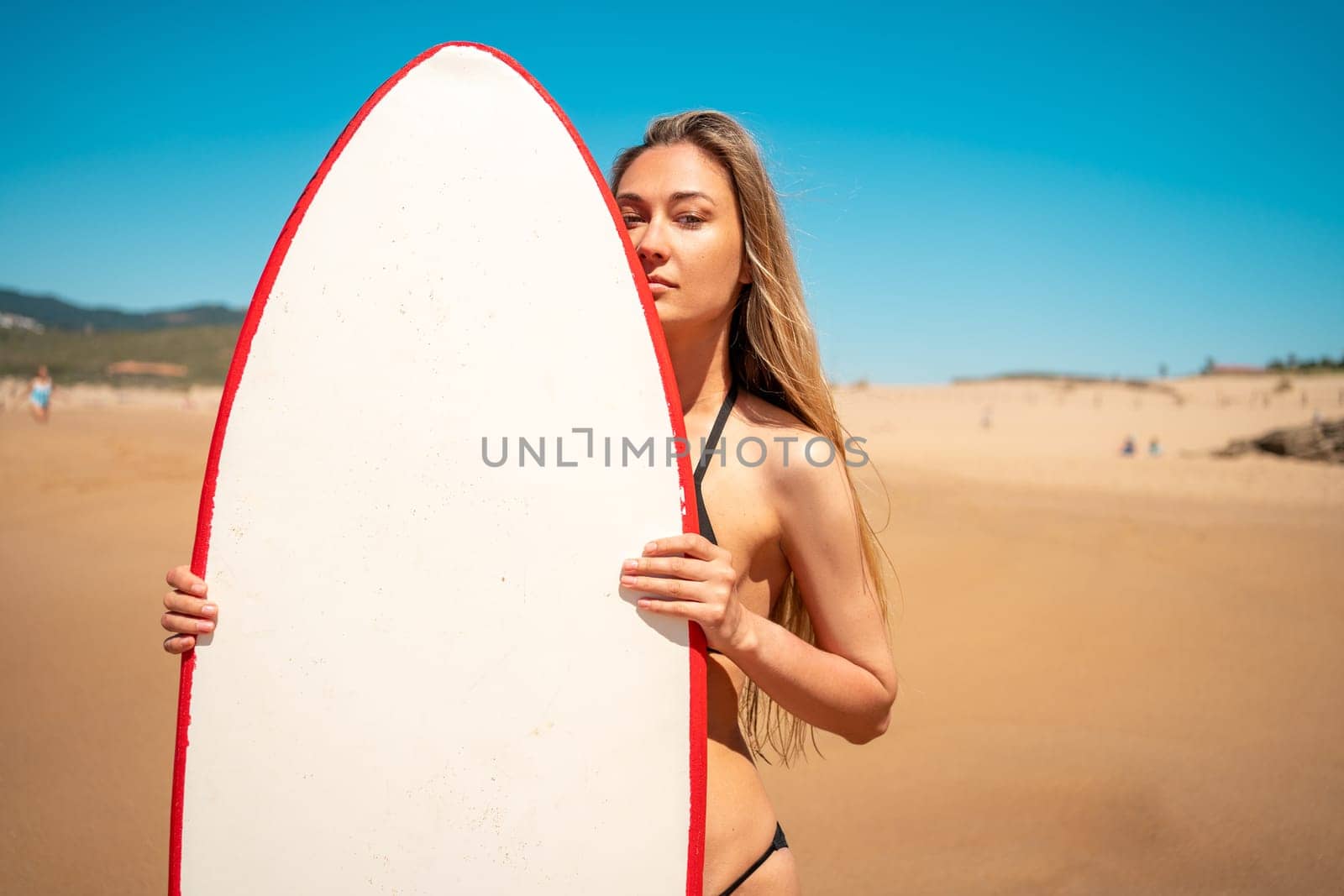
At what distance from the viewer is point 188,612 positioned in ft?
4.01

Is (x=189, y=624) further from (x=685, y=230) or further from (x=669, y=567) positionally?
(x=685, y=230)

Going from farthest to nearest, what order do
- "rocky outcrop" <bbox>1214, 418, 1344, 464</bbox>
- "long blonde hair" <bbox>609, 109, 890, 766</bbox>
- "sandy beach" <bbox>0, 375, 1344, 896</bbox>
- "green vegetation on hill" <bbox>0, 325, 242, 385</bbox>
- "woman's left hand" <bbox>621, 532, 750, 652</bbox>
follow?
"green vegetation on hill" <bbox>0, 325, 242, 385</bbox>
"rocky outcrop" <bbox>1214, 418, 1344, 464</bbox>
"sandy beach" <bbox>0, 375, 1344, 896</bbox>
"long blonde hair" <bbox>609, 109, 890, 766</bbox>
"woman's left hand" <bbox>621, 532, 750, 652</bbox>

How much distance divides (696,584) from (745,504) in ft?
0.61

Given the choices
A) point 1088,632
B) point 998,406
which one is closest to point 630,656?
point 1088,632

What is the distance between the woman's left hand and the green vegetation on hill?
4455 cm

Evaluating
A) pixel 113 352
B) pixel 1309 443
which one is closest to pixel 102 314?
pixel 113 352

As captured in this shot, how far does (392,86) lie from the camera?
1333mm

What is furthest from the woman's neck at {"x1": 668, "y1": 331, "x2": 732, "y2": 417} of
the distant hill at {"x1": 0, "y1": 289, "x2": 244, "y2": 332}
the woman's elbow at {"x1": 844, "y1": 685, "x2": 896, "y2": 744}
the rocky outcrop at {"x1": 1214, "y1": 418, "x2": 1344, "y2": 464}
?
the distant hill at {"x1": 0, "y1": 289, "x2": 244, "y2": 332}

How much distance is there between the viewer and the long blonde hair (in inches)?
→ 54.1

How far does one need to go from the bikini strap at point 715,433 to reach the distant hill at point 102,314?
84.1 m

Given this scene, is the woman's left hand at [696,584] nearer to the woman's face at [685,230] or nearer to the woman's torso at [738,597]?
the woman's torso at [738,597]

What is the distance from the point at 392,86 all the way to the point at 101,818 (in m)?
3.05

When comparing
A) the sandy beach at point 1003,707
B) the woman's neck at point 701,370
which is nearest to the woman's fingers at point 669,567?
the woman's neck at point 701,370

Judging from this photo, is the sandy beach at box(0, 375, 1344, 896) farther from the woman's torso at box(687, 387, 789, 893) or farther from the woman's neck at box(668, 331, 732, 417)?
the woman's neck at box(668, 331, 732, 417)
